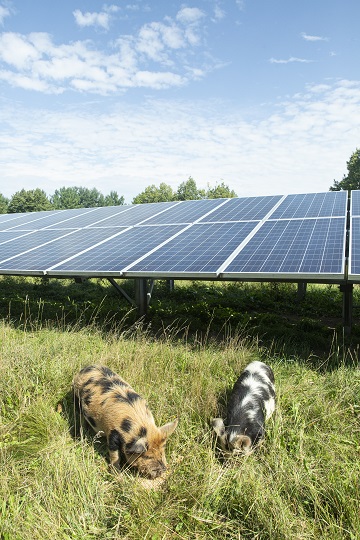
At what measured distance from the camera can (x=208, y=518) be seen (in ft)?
11.8

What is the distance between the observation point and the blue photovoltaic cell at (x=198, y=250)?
7.80 metres

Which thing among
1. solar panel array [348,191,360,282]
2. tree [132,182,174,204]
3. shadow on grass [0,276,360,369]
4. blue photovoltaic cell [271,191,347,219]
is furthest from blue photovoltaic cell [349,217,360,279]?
tree [132,182,174,204]

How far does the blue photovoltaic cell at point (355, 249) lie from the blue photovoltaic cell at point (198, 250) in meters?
2.30

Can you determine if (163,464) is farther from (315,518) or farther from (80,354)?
(80,354)

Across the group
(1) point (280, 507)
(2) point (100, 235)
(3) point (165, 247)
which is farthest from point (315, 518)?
(2) point (100, 235)

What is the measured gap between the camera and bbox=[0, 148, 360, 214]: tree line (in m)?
61.4

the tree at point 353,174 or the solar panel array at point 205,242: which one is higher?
the tree at point 353,174

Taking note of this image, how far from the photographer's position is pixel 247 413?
15.7 feet

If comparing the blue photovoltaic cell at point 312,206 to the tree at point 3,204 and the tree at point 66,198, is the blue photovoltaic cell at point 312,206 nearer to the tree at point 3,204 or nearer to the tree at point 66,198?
the tree at point 3,204

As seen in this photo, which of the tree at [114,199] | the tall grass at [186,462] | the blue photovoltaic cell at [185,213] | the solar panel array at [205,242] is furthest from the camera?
the tree at [114,199]

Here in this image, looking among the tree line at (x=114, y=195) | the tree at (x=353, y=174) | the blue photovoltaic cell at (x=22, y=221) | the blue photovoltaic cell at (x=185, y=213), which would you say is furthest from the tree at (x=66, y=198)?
the blue photovoltaic cell at (x=185, y=213)

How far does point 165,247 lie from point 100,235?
9.76 feet

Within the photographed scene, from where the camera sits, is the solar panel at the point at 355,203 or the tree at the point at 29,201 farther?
the tree at the point at 29,201

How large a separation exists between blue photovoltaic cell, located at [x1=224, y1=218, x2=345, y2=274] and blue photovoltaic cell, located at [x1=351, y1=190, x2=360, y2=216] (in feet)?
2.59
